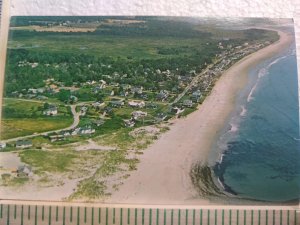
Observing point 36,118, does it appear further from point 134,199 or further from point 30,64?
point 134,199

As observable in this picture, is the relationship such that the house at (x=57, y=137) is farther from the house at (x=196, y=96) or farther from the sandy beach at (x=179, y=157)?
the house at (x=196, y=96)

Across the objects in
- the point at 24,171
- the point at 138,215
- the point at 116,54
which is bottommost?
the point at 138,215

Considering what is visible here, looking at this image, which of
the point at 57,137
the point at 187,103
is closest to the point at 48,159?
the point at 57,137

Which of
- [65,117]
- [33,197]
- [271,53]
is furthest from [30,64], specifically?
[271,53]

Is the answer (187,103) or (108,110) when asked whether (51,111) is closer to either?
(108,110)

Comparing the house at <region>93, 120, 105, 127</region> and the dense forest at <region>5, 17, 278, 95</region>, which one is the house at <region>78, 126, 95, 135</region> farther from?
the dense forest at <region>5, 17, 278, 95</region>

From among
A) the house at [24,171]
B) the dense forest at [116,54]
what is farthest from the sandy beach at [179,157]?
the house at [24,171]

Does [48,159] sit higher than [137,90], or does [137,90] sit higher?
[137,90]

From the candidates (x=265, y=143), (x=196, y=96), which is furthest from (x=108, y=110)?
(x=265, y=143)
